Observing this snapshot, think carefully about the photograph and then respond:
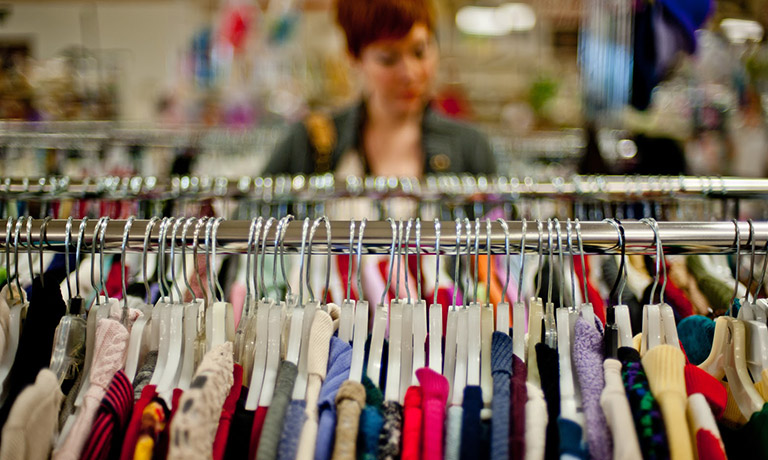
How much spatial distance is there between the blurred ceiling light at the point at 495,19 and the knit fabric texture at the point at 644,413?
11.6 feet

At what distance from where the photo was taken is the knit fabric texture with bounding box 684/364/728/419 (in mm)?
459

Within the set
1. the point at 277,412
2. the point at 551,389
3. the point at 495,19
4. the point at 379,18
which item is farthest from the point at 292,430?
the point at 495,19

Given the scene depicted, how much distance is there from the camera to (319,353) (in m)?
0.50

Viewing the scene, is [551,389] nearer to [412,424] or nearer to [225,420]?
[412,424]

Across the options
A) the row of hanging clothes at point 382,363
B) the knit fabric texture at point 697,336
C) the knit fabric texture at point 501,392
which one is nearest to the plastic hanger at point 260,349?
the row of hanging clothes at point 382,363

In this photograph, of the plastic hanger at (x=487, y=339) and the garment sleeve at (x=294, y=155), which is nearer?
the plastic hanger at (x=487, y=339)

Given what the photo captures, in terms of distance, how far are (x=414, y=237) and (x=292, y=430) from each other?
20cm

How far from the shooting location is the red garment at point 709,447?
412mm

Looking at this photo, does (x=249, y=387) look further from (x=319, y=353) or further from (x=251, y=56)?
(x=251, y=56)

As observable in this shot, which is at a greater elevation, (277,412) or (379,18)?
(379,18)

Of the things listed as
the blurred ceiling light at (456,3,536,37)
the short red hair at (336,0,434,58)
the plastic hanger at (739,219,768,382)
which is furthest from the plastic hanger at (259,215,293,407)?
the blurred ceiling light at (456,3,536,37)

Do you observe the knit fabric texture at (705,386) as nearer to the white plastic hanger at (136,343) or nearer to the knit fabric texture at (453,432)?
the knit fabric texture at (453,432)

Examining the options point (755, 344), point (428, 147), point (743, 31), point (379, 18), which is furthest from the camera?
point (743, 31)

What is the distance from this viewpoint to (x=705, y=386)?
46 cm
